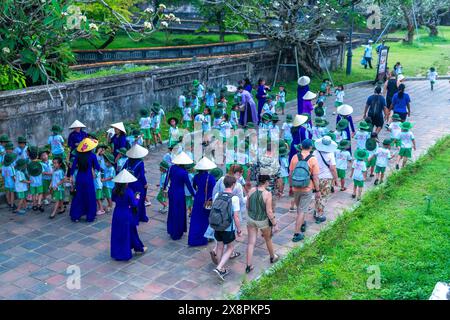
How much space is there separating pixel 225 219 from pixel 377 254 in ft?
8.90

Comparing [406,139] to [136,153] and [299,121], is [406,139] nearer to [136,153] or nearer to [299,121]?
[299,121]

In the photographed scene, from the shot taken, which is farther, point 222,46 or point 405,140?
point 222,46

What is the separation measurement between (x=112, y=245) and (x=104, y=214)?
80.7 inches

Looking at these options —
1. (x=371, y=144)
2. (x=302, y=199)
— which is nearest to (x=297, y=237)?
(x=302, y=199)

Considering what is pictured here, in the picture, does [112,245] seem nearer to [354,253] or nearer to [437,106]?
[354,253]

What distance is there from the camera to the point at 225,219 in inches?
302

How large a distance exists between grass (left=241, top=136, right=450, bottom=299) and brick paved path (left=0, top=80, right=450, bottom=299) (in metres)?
0.41

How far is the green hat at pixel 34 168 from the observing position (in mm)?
9992

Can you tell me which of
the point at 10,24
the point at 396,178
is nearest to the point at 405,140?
the point at 396,178

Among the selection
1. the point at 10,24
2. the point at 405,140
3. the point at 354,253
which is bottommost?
the point at 354,253

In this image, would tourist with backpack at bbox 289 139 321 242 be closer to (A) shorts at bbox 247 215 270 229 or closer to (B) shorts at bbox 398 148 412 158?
(A) shorts at bbox 247 215 270 229

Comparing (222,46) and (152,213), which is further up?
(222,46)

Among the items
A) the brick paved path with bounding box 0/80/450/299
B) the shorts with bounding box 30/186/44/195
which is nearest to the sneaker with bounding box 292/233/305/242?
the brick paved path with bounding box 0/80/450/299

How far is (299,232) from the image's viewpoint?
9234 millimetres
